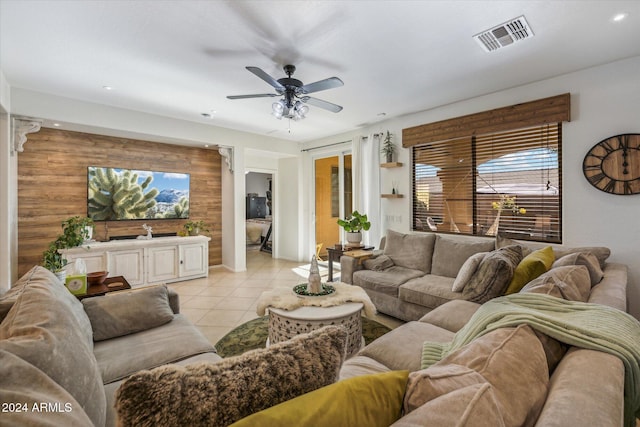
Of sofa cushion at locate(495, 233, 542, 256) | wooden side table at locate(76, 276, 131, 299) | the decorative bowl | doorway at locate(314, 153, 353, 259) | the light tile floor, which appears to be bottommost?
the light tile floor

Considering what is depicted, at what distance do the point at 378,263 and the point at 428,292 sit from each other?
0.86 meters

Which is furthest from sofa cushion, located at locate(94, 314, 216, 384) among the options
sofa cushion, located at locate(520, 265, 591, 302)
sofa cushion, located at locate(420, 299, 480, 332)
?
sofa cushion, located at locate(520, 265, 591, 302)

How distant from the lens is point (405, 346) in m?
1.66

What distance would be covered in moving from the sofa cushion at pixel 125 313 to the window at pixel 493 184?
12.0ft

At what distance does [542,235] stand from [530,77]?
1761 mm

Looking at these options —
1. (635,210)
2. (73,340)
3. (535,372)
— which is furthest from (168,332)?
(635,210)

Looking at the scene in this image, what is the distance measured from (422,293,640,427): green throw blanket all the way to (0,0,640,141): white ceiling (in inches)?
80.2

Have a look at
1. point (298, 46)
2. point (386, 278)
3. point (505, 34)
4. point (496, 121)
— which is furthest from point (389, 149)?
point (298, 46)

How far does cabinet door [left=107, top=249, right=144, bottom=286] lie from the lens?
4.23 metres

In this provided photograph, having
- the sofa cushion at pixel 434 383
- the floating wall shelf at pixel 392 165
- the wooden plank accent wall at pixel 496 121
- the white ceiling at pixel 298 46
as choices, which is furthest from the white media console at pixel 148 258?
the sofa cushion at pixel 434 383

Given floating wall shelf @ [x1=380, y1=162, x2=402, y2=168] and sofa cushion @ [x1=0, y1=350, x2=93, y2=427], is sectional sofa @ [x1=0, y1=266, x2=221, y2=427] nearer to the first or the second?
sofa cushion @ [x1=0, y1=350, x2=93, y2=427]

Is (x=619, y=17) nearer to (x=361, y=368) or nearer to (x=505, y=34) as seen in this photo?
(x=505, y=34)

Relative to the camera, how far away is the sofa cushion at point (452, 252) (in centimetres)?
321

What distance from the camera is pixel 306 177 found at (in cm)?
641
